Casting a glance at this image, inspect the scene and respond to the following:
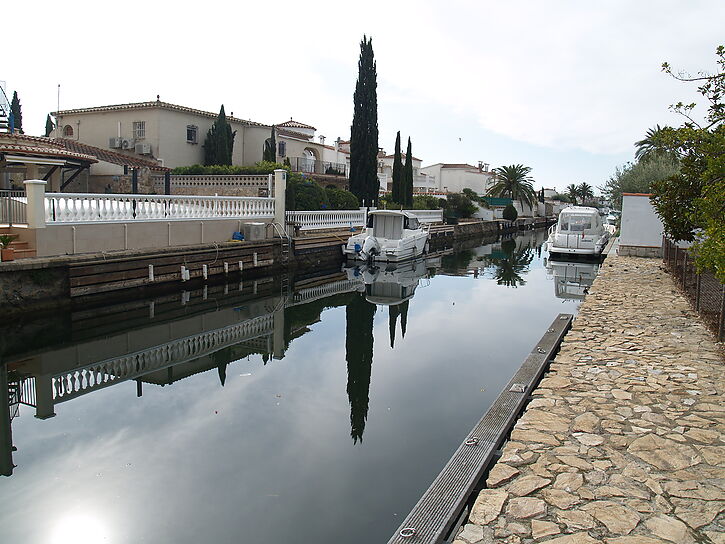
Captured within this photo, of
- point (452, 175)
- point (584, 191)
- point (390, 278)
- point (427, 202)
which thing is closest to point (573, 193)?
point (584, 191)

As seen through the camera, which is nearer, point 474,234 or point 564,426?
point 564,426

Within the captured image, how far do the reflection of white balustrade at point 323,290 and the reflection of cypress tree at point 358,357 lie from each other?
3.59ft

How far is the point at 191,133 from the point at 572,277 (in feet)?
74.8

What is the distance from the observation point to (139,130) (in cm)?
3183

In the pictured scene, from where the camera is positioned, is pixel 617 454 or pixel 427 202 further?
pixel 427 202

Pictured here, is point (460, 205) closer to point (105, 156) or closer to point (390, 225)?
point (390, 225)

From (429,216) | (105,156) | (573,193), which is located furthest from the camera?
(573,193)

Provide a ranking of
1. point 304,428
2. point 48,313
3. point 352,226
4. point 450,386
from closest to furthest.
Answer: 1. point 304,428
2. point 450,386
3. point 48,313
4. point 352,226

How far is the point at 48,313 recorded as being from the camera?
1235 cm

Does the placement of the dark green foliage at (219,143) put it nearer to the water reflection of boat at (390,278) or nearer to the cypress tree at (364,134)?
the cypress tree at (364,134)

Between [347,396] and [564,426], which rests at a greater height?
[564,426]

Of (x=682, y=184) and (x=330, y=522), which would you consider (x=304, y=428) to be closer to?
(x=330, y=522)

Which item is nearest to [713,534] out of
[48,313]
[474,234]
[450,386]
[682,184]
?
[450,386]

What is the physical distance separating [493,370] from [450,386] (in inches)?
48.0
